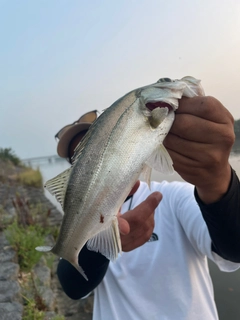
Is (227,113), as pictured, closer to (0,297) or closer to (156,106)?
(156,106)

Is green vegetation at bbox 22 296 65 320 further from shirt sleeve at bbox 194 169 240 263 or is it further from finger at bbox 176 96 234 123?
finger at bbox 176 96 234 123

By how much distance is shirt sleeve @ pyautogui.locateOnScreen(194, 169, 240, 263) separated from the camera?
6.26ft

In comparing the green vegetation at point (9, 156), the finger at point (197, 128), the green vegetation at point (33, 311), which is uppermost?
the finger at point (197, 128)

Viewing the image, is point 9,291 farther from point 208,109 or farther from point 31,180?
point 31,180

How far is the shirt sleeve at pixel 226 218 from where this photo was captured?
6.26 feet

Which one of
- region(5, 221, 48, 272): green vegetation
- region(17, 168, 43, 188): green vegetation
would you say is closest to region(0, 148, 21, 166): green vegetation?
region(17, 168, 43, 188): green vegetation

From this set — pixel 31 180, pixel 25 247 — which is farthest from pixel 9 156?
pixel 25 247

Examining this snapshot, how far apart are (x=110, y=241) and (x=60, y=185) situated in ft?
1.53

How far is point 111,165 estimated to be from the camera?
5.38 ft

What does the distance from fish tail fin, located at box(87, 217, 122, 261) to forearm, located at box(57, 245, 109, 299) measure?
0.64m

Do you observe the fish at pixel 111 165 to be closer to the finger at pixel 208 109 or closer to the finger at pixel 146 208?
the finger at pixel 208 109

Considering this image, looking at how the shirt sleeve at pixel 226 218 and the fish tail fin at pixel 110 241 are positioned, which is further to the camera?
the shirt sleeve at pixel 226 218

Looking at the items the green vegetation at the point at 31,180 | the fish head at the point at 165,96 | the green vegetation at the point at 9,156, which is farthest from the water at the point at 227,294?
the green vegetation at the point at 9,156

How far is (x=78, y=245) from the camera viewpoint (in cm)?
169
